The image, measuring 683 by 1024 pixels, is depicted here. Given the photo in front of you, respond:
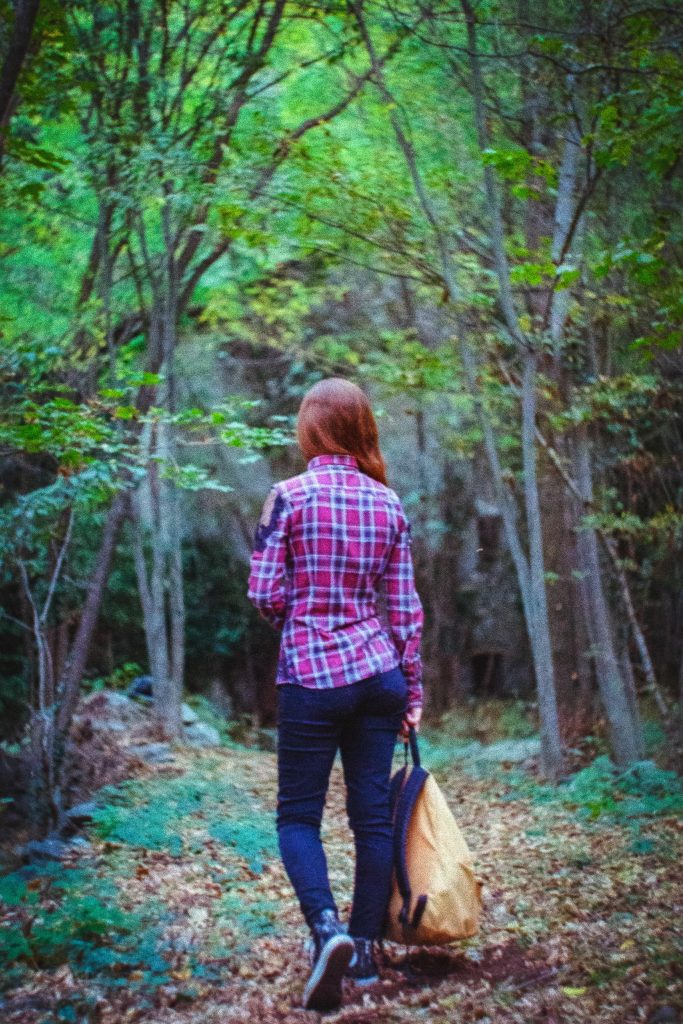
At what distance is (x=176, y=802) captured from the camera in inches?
211

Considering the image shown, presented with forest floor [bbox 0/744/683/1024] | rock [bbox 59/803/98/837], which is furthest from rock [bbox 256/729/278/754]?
rock [bbox 59/803/98/837]

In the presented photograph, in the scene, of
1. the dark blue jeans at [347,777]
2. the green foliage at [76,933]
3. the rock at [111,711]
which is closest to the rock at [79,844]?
the green foliage at [76,933]

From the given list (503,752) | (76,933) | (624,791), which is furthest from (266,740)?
(76,933)

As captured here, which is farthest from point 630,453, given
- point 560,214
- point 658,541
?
point 560,214

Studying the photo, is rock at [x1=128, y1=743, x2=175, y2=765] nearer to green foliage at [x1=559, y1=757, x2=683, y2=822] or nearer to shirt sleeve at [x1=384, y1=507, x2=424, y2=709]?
green foliage at [x1=559, y1=757, x2=683, y2=822]

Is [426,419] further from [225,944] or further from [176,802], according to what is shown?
[225,944]

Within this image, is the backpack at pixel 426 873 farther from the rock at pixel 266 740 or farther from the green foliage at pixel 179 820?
the rock at pixel 266 740

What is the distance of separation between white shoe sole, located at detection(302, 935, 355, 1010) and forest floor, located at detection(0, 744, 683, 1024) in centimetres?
10

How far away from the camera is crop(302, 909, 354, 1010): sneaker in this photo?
2.54 meters

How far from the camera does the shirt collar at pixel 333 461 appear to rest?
2947mm

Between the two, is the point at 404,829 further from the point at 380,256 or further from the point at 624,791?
the point at 380,256

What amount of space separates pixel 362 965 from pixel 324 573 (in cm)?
124

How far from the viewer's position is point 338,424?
2.96m

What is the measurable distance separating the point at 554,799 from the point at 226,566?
7.51 meters
